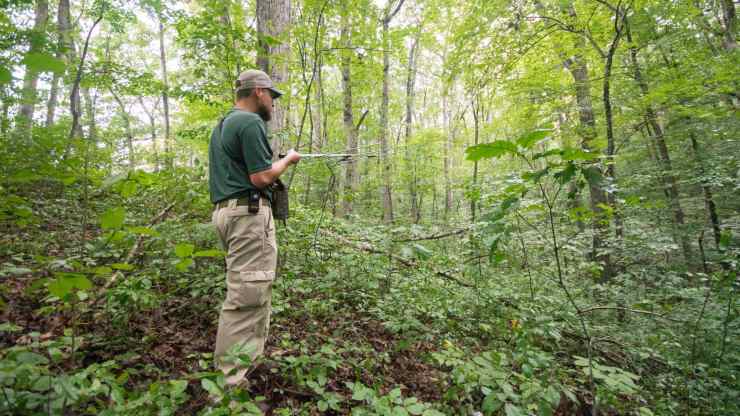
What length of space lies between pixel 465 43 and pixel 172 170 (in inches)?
219

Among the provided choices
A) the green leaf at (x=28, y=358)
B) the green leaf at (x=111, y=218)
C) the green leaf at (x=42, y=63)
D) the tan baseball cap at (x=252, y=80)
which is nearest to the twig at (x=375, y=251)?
the tan baseball cap at (x=252, y=80)

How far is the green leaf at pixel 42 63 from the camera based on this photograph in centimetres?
97

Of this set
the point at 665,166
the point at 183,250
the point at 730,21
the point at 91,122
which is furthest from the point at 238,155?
the point at 665,166

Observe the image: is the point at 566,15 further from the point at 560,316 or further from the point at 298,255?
the point at 298,255

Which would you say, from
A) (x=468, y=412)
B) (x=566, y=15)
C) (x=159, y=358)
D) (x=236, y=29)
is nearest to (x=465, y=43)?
(x=566, y=15)

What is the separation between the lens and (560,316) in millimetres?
3789

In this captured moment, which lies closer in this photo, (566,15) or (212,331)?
(212,331)

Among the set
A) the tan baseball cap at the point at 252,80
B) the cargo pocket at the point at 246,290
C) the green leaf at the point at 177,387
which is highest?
the tan baseball cap at the point at 252,80

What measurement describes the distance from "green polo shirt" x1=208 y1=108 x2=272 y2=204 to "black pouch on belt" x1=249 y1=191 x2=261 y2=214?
0.18 feet

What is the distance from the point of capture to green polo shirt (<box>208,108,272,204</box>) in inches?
97.9

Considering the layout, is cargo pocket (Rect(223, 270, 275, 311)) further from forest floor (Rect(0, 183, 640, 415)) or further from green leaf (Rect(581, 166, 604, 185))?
green leaf (Rect(581, 166, 604, 185))

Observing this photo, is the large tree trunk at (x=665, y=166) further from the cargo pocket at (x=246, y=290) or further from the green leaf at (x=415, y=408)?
the cargo pocket at (x=246, y=290)

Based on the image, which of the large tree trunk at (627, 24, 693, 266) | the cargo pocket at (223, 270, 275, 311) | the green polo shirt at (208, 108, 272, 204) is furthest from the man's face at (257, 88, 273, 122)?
the large tree trunk at (627, 24, 693, 266)

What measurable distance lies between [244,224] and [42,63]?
1611 mm
